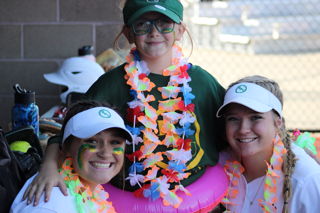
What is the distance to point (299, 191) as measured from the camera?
5.91 feet

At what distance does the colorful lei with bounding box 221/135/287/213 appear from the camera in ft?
6.25

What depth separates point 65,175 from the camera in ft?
5.23

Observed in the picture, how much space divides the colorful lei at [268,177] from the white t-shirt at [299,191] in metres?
0.03

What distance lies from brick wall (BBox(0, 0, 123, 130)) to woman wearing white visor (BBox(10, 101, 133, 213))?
9.27 ft

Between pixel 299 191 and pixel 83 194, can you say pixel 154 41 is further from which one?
pixel 299 191

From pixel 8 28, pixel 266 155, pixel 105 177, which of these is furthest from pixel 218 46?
pixel 105 177

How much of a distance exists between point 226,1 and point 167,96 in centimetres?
1002

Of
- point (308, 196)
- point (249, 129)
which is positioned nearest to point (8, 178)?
point (249, 129)

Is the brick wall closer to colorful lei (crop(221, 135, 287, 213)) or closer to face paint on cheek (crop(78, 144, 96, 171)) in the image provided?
colorful lei (crop(221, 135, 287, 213))

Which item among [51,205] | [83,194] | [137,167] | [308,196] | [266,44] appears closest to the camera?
[51,205]

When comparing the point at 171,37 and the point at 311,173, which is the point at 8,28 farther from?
the point at 311,173

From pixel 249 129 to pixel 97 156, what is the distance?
2.87ft

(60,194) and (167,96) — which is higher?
(167,96)

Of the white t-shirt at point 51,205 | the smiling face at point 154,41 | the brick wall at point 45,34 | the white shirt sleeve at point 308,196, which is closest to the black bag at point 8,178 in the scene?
the white t-shirt at point 51,205
